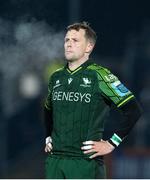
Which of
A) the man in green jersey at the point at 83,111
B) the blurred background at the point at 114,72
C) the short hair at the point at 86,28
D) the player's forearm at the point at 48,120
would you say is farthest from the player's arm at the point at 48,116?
the blurred background at the point at 114,72

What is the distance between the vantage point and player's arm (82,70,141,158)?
18.6 feet

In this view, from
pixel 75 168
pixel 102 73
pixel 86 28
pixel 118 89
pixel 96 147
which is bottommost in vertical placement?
pixel 75 168

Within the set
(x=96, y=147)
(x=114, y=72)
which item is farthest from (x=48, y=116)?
(x=114, y=72)

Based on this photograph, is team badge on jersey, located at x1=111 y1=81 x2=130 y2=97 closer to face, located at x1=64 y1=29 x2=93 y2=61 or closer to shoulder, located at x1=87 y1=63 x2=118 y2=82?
shoulder, located at x1=87 y1=63 x2=118 y2=82

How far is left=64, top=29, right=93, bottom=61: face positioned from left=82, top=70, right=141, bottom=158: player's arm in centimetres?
19

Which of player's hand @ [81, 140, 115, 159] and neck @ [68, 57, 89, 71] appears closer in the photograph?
player's hand @ [81, 140, 115, 159]

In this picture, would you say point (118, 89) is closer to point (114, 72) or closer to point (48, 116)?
point (48, 116)

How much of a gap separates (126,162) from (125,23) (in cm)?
311

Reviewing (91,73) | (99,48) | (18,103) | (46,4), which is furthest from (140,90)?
(91,73)

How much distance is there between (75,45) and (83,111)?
1.51 feet

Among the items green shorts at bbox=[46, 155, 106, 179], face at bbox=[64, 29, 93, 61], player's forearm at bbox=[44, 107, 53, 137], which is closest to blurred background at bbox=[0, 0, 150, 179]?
player's forearm at bbox=[44, 107, 53, 137]

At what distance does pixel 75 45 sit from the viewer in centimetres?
571

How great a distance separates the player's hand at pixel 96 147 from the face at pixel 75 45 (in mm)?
598

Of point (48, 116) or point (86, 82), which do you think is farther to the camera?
point (48, 116)
